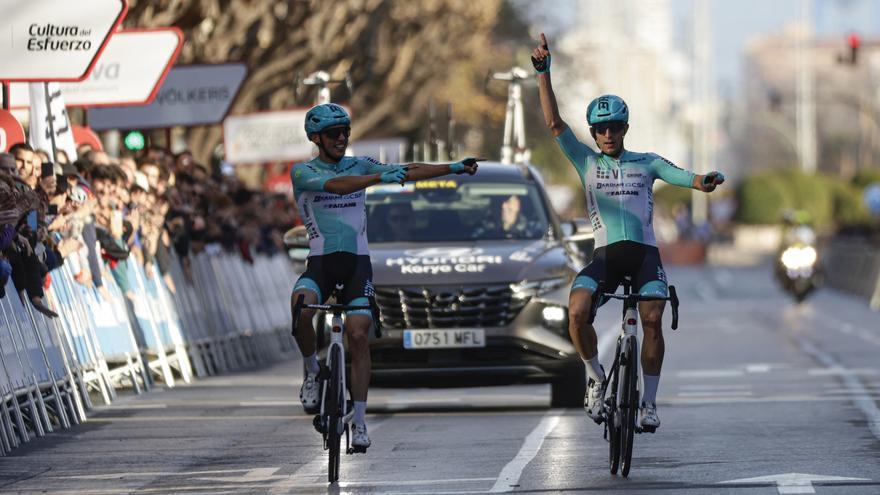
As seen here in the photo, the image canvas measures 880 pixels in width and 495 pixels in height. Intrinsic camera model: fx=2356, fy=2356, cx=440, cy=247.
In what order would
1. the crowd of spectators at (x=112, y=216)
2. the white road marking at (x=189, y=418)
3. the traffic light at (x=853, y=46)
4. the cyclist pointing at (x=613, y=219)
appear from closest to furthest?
the cyclist pointing at (x=613, y=219) < the crowd of spectators at (x=112, y=216) < the white road marking at (x=189, y=418) < the traffic light at (x=853, y=46)

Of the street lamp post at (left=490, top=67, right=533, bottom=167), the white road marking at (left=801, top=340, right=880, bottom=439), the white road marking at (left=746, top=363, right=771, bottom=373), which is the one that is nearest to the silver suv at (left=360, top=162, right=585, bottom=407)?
the white road marking at (left=801, top=340, right=880, bottom=439)

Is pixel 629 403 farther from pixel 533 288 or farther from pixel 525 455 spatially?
pixel 533 288

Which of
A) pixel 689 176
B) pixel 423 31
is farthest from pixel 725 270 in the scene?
pixel 689 176

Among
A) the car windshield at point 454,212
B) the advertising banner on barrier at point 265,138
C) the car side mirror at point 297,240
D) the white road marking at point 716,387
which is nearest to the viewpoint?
the car side mirror at point 297,240

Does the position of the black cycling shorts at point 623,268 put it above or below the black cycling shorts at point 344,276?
below

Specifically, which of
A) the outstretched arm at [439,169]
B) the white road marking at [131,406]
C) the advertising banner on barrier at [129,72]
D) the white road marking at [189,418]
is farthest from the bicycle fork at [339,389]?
the advertising banner on barrier at [129,72]

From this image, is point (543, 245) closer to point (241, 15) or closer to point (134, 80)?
point (134, 80)

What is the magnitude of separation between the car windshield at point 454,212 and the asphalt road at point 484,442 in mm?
1279

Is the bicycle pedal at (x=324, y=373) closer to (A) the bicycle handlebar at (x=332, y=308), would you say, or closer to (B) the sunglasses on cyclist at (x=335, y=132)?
(A) the bicycle handlebar at (x=332, y=308)

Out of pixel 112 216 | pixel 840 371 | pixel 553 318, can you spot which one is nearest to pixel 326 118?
pixel 553 318

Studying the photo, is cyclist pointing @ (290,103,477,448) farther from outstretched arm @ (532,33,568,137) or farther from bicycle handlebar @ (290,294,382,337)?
outstretched arm @ (532,33,568,137)

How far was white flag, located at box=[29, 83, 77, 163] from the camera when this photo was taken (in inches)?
806

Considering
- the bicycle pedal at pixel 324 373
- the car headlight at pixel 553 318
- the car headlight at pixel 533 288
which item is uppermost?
the bicycle pedal at pixel 324 373

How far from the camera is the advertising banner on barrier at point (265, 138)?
31906 millimetres
